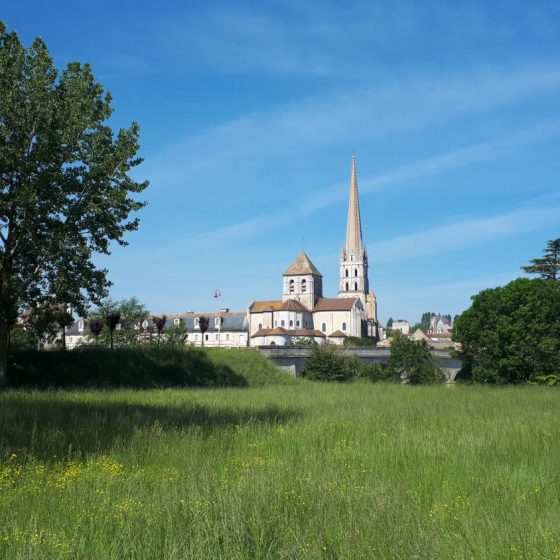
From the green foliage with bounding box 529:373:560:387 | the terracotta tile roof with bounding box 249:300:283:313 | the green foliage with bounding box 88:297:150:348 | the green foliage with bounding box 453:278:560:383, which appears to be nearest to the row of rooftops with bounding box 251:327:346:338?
the terracotta tile roof with bounding box 249:300:283:313

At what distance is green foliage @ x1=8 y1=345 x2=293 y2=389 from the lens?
31.7 m

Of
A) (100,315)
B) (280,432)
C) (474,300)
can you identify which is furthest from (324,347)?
(280,432)

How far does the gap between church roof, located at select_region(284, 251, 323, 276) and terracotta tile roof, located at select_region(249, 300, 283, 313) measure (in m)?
17.6

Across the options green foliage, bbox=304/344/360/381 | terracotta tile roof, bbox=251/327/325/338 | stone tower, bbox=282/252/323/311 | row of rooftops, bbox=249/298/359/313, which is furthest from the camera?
stone tower, bbox=282/252/323/311

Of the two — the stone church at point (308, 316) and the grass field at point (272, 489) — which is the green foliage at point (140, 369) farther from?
the stone church at point (308, 316)

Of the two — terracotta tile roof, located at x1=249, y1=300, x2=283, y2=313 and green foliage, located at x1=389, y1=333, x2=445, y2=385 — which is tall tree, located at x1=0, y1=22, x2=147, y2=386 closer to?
green foliage, located at x1=389, y1=333, x2=445, y2=385

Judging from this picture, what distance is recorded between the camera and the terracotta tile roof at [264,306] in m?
164

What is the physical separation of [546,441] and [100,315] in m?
62.7

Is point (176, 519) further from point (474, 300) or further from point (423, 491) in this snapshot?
point (474, 300)

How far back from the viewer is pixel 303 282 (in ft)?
600

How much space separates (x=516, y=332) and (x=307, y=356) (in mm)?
17644

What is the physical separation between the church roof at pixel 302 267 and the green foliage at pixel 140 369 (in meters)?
139

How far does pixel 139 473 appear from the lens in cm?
884

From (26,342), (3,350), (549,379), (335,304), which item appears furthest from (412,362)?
Result: (335,304)
